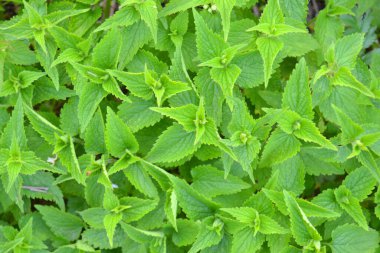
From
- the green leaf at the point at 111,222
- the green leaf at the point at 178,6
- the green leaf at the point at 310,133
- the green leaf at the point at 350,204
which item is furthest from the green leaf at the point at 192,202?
the green leaf at the point at 178,6

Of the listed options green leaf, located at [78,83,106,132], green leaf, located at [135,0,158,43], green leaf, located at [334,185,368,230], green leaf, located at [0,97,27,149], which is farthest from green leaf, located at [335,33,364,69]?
green leaf, located at [0,97,27,149]

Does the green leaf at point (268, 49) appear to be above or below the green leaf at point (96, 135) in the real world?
above

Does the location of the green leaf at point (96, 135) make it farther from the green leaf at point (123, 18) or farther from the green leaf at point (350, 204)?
the green leaf at point (350, 204)

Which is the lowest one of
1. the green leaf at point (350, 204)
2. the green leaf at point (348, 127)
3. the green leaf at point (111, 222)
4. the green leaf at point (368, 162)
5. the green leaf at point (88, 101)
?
the green leaf at point (350, 204)

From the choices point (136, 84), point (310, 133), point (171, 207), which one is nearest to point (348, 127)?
point (310, 133)

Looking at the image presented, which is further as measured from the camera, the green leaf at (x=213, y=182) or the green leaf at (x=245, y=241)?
the green leaf at (x=213, y=182)

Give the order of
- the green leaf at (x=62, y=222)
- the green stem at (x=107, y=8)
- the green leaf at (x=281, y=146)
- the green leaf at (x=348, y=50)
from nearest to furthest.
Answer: the green leaf at (x=281, y=146) → the green leaf at (x=348, y=50) → the green leaf at (x=62, y=222) → the green stem at (x=107, y=8)

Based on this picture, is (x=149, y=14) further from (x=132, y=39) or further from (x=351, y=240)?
(x=351, y=240)

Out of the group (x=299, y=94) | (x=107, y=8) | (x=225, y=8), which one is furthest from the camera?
(x=107, y=8)
